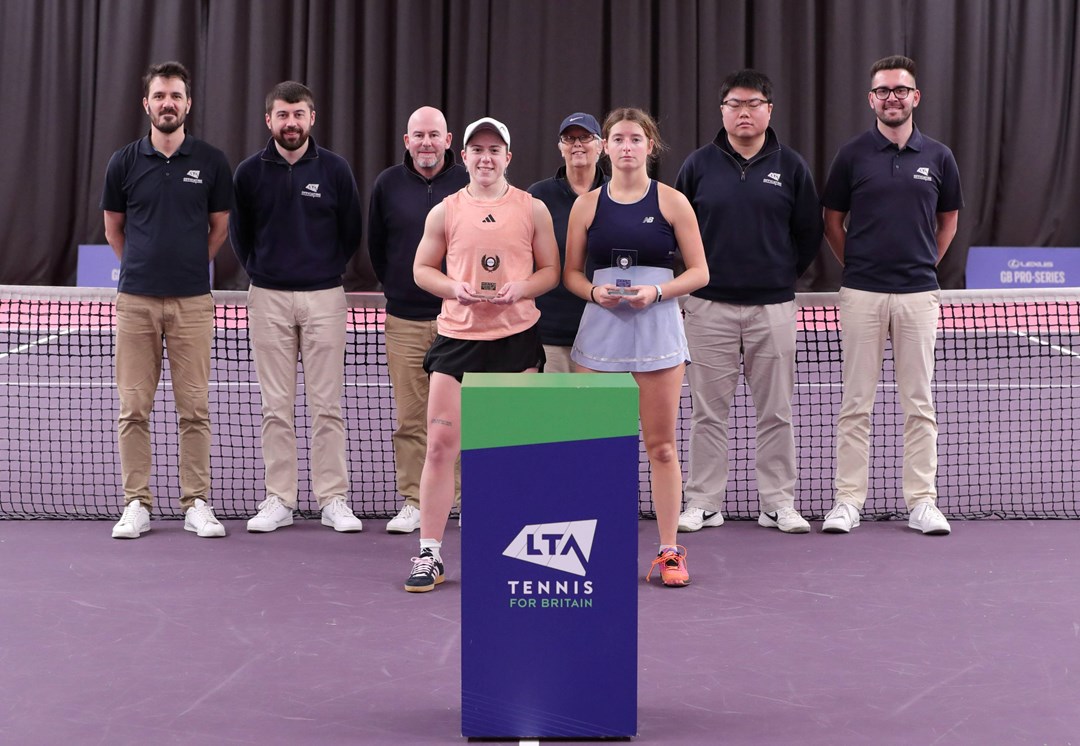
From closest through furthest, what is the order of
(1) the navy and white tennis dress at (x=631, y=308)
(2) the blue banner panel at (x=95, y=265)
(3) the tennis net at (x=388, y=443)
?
(1) the navy and white tennis dress at (x=631, y=308), (3) the tennis net at (x=388, y=443), (2) the blue banner panel at (x=95, y=265)

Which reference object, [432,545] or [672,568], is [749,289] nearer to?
[672,568]

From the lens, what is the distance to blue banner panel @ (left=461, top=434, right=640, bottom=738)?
12.0 ft

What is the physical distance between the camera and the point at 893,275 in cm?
612

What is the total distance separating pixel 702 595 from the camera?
5.11 metres

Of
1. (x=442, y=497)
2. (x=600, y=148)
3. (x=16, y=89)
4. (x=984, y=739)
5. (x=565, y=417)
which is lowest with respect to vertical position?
(x=984, y=739)

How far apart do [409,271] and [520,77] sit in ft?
31.6

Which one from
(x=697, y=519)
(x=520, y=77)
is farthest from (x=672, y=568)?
(x=520, y=77)

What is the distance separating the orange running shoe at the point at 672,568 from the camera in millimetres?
5203

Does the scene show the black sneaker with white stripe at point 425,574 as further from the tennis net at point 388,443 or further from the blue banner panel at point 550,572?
the blue banner panel at point 550,572

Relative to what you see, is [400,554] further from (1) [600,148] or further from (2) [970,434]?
(2) [970,434]

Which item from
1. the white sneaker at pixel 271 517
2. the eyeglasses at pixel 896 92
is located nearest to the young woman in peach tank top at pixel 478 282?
the white sneaker at pixel 271 517

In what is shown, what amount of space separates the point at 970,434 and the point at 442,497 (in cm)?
463

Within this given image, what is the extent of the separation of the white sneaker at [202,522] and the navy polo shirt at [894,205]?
3211 millimetres

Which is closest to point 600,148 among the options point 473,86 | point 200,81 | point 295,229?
point 295,229
